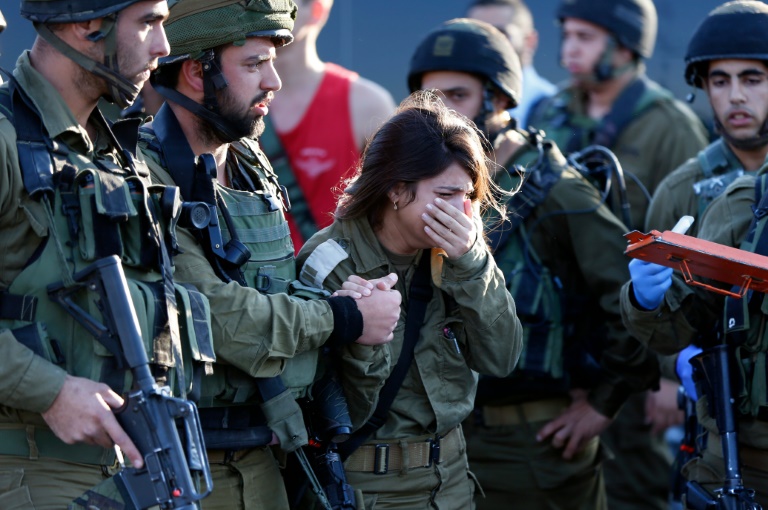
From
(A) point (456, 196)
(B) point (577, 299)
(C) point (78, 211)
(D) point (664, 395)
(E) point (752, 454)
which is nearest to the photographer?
(C) point (78, 211)

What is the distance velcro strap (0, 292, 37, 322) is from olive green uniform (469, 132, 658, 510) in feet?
7.59

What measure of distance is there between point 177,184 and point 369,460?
995 mm

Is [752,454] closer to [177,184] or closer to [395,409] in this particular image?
[395,409]

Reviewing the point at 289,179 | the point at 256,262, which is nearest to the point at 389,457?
the point at 256,262

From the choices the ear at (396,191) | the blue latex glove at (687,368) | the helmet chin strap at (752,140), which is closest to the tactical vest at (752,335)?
the blue latex glove at (687,368)

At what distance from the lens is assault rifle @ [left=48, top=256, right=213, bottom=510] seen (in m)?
2.89

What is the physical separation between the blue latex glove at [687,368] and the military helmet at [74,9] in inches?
96.5

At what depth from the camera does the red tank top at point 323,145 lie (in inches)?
235

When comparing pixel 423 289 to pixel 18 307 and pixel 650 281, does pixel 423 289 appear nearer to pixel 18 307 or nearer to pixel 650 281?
pixel 650 281

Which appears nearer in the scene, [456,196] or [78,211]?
[78,211]

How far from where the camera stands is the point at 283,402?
3.45m

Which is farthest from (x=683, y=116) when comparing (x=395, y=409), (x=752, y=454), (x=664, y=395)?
(x=395, y=409)

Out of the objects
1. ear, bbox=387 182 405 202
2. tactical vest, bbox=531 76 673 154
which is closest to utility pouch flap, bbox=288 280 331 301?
ear, bbox=387 182 405 202

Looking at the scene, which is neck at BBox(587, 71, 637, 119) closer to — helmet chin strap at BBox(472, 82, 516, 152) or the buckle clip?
helmet chin strap at BBox(472, 82, 516, 152)
